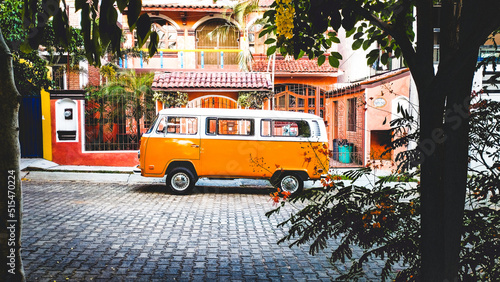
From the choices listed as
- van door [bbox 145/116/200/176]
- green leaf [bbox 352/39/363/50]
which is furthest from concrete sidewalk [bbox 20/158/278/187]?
green leaf [bbox 352/39/363/50]

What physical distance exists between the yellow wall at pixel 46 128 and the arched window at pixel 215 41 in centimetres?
756

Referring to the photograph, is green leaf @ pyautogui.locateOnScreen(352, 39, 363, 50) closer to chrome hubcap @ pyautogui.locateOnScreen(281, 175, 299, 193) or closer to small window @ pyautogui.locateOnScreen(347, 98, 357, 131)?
chrome hubcap @ pyautogui.locateOnScreen(281, 175, 299, 193)

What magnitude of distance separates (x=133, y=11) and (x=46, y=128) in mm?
13361

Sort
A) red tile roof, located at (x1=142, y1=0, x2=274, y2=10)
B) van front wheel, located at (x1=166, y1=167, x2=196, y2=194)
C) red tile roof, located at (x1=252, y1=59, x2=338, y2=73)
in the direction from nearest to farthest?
van front wheel, located at (x1=166, y1=167, x2=196, y2=194) < red tile roof, located at (x1=252, y1=59, x2=338, y2=73) < red tile roof, located at (x1=142, y1=0, x2=274, y2=10)

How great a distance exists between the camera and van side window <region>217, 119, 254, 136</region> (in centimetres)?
997

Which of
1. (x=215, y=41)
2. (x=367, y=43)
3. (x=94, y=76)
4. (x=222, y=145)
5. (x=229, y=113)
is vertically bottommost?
(x=222, y=145)

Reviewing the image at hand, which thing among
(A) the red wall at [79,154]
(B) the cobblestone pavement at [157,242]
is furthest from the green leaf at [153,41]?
(A) the red wall at [79,154]

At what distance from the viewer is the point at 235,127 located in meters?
10.1

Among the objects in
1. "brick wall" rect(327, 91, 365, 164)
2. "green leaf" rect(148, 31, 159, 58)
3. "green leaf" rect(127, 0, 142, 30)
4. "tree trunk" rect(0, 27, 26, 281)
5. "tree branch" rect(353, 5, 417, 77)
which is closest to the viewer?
"green leaf" rect(127, 0, 142, 30)

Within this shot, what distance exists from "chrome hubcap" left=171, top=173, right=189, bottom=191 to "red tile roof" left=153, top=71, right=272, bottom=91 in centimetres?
484

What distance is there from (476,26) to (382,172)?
1198cm

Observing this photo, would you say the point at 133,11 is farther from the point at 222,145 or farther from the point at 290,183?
the point at 290,183

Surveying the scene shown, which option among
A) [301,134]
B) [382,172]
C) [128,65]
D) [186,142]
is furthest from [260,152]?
[128,65]

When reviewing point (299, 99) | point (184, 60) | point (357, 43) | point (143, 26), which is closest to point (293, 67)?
point (299, 99)
